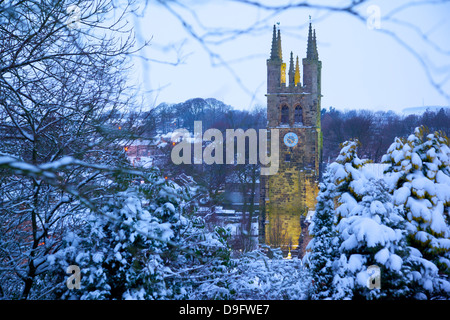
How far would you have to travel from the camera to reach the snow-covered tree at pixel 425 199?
753 cm

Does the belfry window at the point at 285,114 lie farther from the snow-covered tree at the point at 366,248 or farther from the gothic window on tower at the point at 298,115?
the snow-covered tree at the point at 366,248

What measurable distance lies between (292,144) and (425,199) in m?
15.7

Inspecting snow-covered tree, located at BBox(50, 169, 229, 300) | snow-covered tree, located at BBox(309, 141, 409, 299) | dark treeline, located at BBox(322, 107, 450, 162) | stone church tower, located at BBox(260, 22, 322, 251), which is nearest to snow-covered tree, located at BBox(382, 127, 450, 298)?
snow-covered tree, located at BBox(309, 141, 409, 299)

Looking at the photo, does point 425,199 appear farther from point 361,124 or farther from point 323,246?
point 361,124

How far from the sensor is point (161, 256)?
6000mm

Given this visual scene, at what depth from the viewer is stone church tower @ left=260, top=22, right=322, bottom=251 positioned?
2336 cm

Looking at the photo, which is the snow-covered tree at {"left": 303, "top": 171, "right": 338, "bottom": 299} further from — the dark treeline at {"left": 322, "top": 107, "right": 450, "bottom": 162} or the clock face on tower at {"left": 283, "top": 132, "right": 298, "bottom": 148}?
the clock face on tower at {"left": 283, "top": 132, "right": 298, "bottom": 148}

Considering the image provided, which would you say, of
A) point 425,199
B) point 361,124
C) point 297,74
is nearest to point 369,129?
point 361,124

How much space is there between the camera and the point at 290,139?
2383 cm

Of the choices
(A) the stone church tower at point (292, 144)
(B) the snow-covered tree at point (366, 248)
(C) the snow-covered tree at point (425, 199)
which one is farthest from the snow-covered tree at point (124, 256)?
(A) the stone church tower at point (292, 144)

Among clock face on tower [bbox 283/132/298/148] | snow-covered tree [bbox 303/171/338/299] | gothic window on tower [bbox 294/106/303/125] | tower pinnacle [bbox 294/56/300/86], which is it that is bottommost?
snow-covered tree [bbox 303/171/338/299]

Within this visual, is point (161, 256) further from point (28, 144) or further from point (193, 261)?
point (28, 144)

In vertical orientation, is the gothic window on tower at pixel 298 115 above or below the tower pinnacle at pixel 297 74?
below
